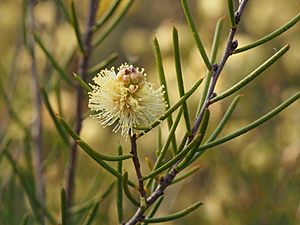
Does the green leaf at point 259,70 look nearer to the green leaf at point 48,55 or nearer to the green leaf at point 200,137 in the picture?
the green leaf at point 200,137

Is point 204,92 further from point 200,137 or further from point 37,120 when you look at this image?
point 37,120

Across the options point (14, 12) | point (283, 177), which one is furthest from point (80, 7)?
point (283, 177)

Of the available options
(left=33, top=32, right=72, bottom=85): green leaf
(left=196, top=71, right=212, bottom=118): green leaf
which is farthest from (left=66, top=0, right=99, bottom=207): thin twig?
(left=196, top=71, right=212, bottom=118): green leaf

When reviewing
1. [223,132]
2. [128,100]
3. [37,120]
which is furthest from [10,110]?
[223,132]

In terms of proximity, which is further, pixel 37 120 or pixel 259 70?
pixel 37 120

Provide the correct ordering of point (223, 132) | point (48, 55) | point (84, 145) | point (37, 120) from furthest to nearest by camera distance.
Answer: point (223, 132) → point (37, 120) → point (48, 55) → point (84, 145)

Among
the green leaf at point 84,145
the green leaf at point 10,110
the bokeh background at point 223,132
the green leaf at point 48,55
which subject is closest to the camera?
the green leaf at point 84,145

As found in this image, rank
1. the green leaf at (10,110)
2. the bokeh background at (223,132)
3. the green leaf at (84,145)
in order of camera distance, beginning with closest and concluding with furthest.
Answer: the green leaf at (84,145), the green leaf at (10,110), the bokeh background at (223,132)

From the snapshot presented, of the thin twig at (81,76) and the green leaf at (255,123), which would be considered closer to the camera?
the green leaf at (255,123)

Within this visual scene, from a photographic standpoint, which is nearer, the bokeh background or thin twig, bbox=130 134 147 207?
thin twig, bbox=130 134 147 207

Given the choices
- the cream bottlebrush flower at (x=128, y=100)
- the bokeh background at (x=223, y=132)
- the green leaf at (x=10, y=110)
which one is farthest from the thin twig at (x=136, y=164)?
the bokeh background at (x=223, y=132)

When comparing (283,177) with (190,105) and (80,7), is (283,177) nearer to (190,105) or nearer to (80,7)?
(190,105)

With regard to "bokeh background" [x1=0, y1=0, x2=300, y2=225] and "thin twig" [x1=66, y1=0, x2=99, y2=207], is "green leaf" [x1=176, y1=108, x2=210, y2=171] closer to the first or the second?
"thin twig" [x1=66, y1=0, x2=99, y2=207]
